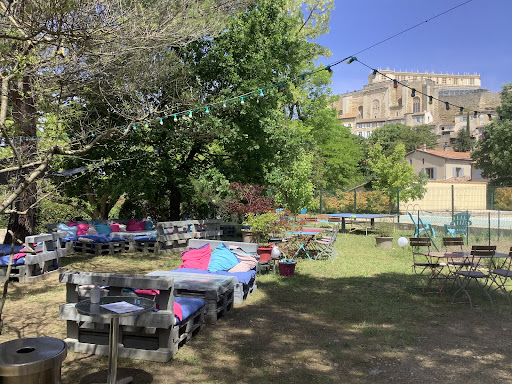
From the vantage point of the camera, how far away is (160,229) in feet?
40.6

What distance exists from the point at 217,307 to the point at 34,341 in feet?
9.44

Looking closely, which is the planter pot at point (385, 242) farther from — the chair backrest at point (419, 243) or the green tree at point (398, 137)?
the green tree at point (398, 137)

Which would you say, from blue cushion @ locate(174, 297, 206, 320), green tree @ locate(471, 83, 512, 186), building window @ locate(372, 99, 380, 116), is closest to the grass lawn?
blue cushion @ locate(174, 297, 206, 320)

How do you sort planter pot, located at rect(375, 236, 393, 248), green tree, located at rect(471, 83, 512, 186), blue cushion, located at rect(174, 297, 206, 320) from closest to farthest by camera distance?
blue cushion, located at rect(174, 297, 206, 320), planter pot, located at rect(375, 236, 393, 248), green tree, located at rect(471, 83, 512, 186)

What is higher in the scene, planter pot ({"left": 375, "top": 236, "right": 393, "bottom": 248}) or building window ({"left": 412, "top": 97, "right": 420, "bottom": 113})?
building window ({"left": 412, "top": 97, "right": 420, "bottom": 113})

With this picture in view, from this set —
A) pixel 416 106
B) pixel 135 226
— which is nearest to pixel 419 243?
pixel 135 226

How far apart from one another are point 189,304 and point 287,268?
4085 mm

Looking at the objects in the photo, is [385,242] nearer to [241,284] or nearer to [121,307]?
[241,284]

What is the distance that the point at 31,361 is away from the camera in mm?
2941

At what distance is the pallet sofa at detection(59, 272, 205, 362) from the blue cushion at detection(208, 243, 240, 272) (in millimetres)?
2468

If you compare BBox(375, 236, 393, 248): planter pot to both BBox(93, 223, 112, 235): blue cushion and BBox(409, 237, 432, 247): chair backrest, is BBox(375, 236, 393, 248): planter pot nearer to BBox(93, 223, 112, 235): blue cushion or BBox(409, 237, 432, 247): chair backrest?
BBox(409, 237, 432, 247): chair backrest

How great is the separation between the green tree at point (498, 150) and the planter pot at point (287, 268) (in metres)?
39.1

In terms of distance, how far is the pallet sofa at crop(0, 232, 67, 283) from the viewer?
26.0ft

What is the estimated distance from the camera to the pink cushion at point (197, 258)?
7.48 m
